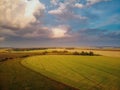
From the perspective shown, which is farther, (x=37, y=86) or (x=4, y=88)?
(x=37, y=86)

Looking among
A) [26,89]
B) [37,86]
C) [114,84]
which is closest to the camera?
[26,89]

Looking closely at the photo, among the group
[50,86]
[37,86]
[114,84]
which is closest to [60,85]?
[50,86]

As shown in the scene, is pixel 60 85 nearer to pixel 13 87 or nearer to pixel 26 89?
pixel 26 89

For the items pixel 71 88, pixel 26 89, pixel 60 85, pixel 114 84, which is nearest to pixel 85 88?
pixel 71 88

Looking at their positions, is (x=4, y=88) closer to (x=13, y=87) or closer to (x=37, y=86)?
(x=13, y=87)

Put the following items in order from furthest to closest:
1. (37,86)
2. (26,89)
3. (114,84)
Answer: (114,84) → (37,86) → (26,89)

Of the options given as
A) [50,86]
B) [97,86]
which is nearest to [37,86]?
[50,86]

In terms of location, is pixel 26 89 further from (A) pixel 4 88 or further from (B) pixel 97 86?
(B) pixel 97 86

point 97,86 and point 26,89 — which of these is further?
point 97,86
